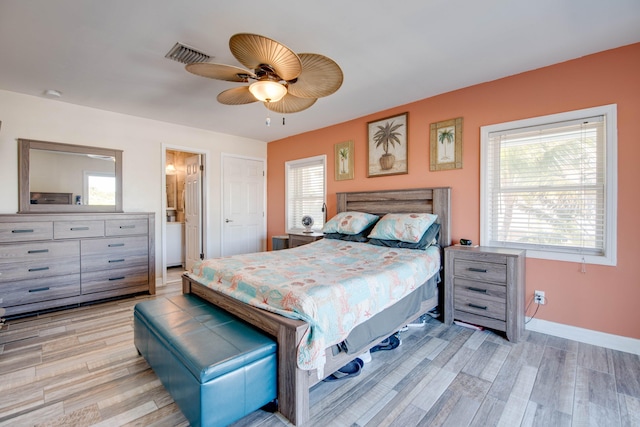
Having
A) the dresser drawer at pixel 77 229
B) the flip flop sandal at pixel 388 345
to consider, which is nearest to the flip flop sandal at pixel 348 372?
the flip flop sandal at pixel 388 345

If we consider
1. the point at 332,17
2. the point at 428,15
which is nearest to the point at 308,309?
the point at 332,17

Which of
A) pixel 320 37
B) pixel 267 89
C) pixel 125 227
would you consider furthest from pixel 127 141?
pixel 320 37

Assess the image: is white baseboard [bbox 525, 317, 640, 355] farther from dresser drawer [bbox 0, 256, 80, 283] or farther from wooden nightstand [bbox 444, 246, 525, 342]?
dresser drawer [bbox 0, 256, 80, 283]

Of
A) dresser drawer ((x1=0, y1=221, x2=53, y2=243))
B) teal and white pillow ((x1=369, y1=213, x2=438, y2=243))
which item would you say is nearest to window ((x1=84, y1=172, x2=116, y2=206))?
dresser drawer ((x1=0, y1=221, x2=53, y2=243))

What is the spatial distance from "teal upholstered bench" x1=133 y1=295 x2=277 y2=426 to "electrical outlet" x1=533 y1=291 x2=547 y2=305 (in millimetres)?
2528

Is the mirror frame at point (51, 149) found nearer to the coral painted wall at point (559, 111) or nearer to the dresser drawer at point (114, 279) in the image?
the dresser drawer at point (114, 279)

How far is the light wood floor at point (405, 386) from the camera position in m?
1.59

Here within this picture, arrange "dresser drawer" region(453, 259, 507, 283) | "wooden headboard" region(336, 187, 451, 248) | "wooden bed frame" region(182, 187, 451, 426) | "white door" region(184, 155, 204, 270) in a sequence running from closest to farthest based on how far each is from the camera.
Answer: "wooden bed frame" region(182, 187, 451, 426), "dresser drawer" region(453, 259, 507, 283), "wooden headboard" region(336, 187, 451, 248), "white door" region(184, 155, 204, 270)

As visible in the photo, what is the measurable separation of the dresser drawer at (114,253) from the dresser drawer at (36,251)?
114 millimetres

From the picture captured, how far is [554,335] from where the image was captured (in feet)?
8.43

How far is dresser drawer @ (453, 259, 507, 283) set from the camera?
2517mm

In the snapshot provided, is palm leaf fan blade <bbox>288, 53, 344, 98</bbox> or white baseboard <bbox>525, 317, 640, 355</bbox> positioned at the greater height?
palm leaf fan blade <bbox>288, 53, 344, 98</bbox>

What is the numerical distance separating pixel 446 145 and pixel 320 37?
1877mm

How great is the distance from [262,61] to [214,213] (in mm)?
3499
